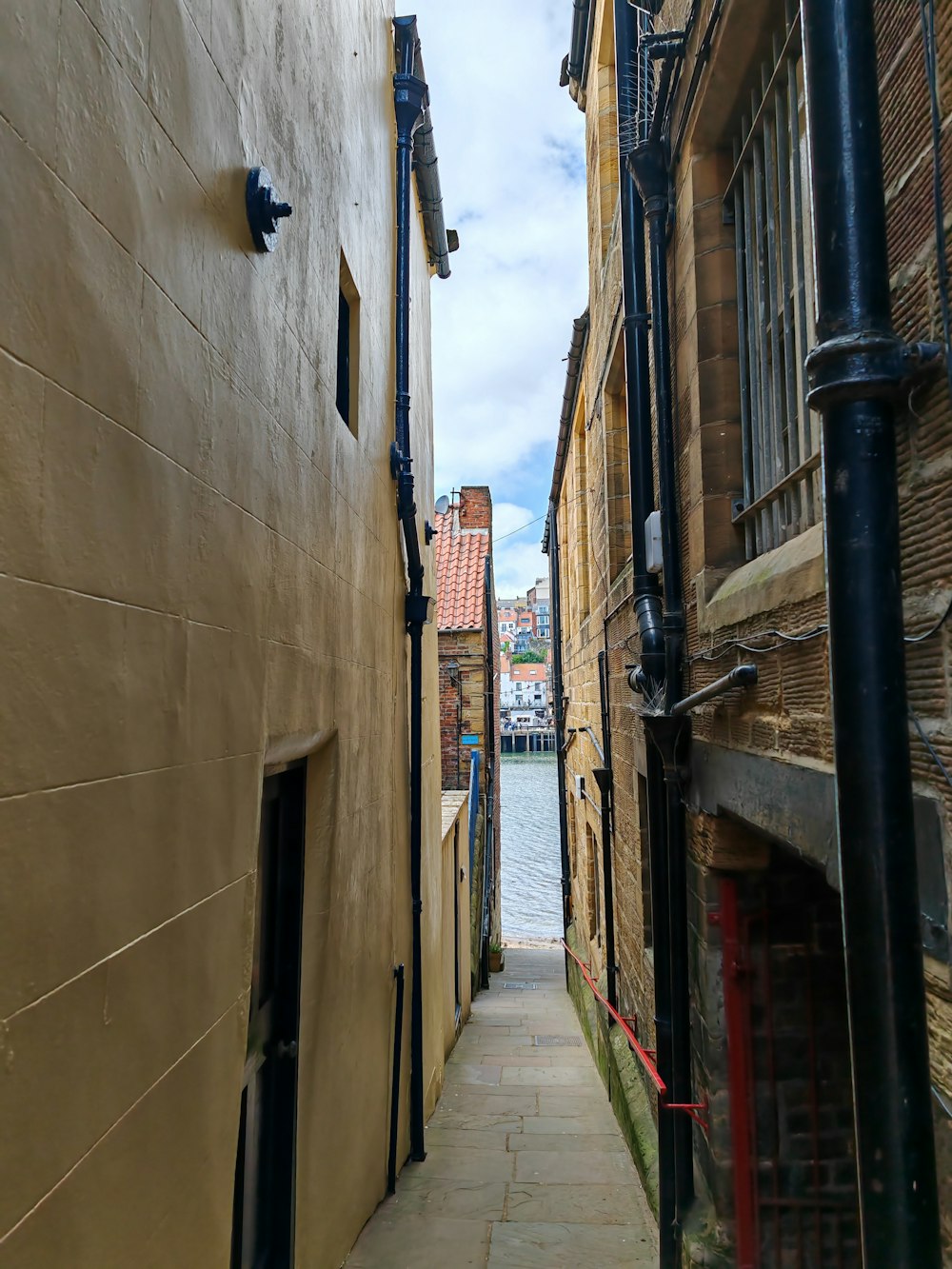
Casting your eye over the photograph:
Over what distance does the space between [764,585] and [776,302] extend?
44.2 inches

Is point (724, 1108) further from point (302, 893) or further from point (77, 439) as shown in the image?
point (77, 439)

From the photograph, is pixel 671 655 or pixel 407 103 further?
pixel 407 103

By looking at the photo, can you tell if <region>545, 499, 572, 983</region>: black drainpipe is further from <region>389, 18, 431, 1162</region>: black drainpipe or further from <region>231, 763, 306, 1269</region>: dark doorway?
<region>231, 763, 306, 1269</region>: dark doorway

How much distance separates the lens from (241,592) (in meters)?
2.52

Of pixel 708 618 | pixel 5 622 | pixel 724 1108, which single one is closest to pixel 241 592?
pixel 5 622

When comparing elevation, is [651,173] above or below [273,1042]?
above

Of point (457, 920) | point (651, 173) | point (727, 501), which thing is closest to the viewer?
point (727, 501)

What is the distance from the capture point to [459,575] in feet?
52.7

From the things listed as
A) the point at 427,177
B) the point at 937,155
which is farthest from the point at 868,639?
the point at 427,177

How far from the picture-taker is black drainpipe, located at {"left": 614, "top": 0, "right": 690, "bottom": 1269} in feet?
13.3

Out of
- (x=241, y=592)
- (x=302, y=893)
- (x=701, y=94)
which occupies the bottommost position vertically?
(x=302, y=893)

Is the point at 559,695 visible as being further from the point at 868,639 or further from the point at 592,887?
the point at 868,639

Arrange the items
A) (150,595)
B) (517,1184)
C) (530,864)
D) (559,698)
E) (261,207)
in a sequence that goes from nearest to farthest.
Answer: (150,595)
(261,207)
(517,1184)
(559,698)
(530,864)

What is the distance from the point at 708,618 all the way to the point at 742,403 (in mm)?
923
